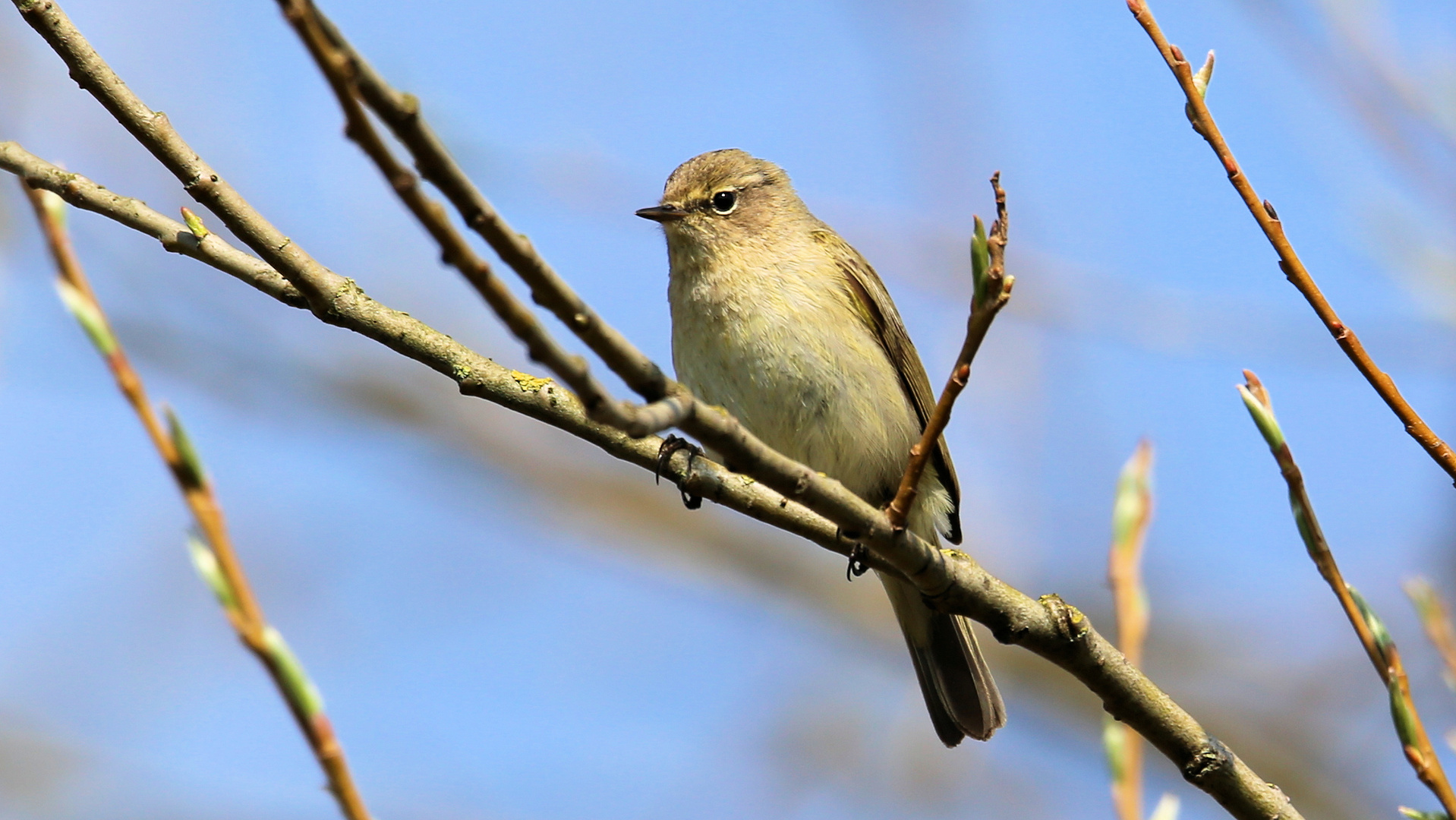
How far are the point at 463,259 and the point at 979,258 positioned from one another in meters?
0.90

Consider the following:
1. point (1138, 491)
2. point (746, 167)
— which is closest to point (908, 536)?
point (1138, 491)

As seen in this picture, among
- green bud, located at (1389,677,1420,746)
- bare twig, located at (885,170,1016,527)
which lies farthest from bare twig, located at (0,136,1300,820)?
green bud, located at (1389,677,1420,746)

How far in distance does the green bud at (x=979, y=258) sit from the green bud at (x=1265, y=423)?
1.52 ft

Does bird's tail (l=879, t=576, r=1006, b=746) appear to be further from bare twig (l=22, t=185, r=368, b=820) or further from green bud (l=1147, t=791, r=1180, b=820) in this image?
bare twig (l=22, t=185, r=368, b=820)

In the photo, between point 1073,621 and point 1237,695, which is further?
point 1237,695

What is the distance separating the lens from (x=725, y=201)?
6051 mm

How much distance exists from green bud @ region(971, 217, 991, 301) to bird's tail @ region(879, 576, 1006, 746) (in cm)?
326

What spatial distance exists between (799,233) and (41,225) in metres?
4.33

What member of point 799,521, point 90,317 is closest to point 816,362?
point 799,521

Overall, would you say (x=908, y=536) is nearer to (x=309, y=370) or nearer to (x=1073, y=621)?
(x=1073, y=621)

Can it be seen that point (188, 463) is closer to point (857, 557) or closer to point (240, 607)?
point (240, 607)

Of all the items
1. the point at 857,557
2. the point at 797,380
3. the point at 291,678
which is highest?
the point at 797,380

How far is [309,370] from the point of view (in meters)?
9.24

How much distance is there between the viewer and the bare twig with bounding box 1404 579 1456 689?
2223 millimetres
